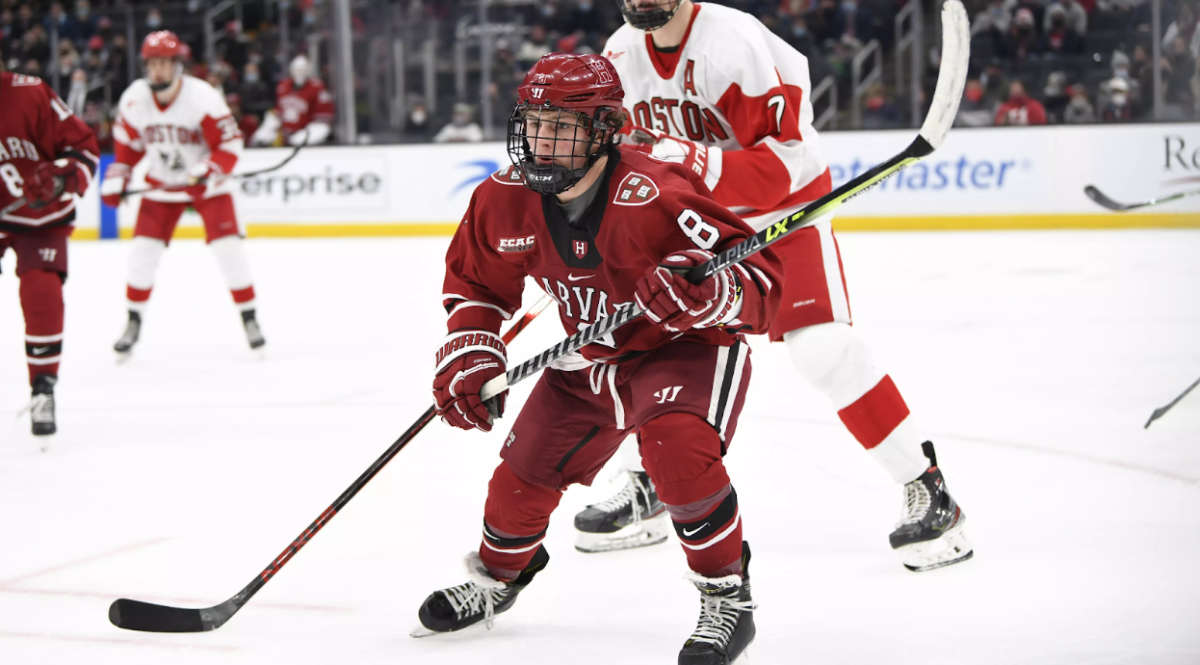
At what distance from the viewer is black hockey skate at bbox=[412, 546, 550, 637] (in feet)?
6.34

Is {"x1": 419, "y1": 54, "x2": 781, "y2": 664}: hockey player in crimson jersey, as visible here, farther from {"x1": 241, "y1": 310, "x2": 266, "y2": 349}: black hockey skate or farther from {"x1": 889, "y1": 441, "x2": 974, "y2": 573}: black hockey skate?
{"x1": 241, "y1": 310, "x2": 266, "y2": 349}: black hockey skate

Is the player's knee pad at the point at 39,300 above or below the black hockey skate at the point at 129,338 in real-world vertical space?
above

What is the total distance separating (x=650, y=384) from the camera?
1.81 metres

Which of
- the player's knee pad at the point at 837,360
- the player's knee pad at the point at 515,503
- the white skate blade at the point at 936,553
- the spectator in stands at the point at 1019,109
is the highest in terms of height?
the player's knee pad at the point at 837,360

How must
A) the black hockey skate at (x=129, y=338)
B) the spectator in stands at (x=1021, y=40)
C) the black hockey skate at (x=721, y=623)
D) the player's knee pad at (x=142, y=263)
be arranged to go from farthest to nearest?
1. the spectator in stands at (x=1021, y=40)
2. the player's knee pad at (x=142, y=263)
3. the black hockey skate at (x=129, y=338)
4. the black hockey skate at (x=721, y=623)

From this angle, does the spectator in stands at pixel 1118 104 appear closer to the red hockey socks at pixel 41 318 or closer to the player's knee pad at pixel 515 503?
the red hockey socks at pixel 41 318

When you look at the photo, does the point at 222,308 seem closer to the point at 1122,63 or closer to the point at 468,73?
the point at 468,73

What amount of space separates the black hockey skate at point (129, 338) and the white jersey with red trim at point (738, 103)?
3.05m

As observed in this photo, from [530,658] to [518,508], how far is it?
0.76ft

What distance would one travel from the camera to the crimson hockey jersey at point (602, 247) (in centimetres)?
178

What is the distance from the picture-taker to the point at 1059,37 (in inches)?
380

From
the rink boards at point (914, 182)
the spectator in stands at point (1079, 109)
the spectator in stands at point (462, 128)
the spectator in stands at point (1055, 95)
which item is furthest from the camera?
the spectator in stands at point (462, 128)

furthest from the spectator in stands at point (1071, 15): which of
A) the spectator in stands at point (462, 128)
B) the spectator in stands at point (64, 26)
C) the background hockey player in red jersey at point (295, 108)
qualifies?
the spectator in stands at point (64, 26)

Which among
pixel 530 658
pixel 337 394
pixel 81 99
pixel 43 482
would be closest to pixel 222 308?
pixel 337 394
